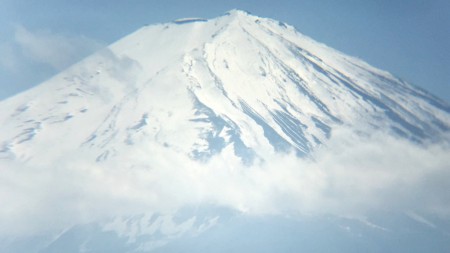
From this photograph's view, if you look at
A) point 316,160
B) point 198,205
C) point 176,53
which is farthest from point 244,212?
point 176,53

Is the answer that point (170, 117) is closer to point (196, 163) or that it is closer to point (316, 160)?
point (196, 163)

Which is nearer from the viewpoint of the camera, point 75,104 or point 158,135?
point 158,135

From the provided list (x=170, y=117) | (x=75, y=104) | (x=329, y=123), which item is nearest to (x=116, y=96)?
(x=75, y=104)

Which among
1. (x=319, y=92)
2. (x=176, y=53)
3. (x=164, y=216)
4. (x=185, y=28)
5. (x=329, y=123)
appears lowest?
(x=164, y=216)

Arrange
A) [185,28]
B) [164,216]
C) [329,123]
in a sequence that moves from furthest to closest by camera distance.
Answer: [185,28]
[329,123]
[164,216]

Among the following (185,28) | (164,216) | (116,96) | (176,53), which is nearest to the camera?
(164,216)

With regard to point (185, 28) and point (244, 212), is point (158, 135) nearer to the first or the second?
point (244, 212)

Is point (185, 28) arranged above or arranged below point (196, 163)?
above
